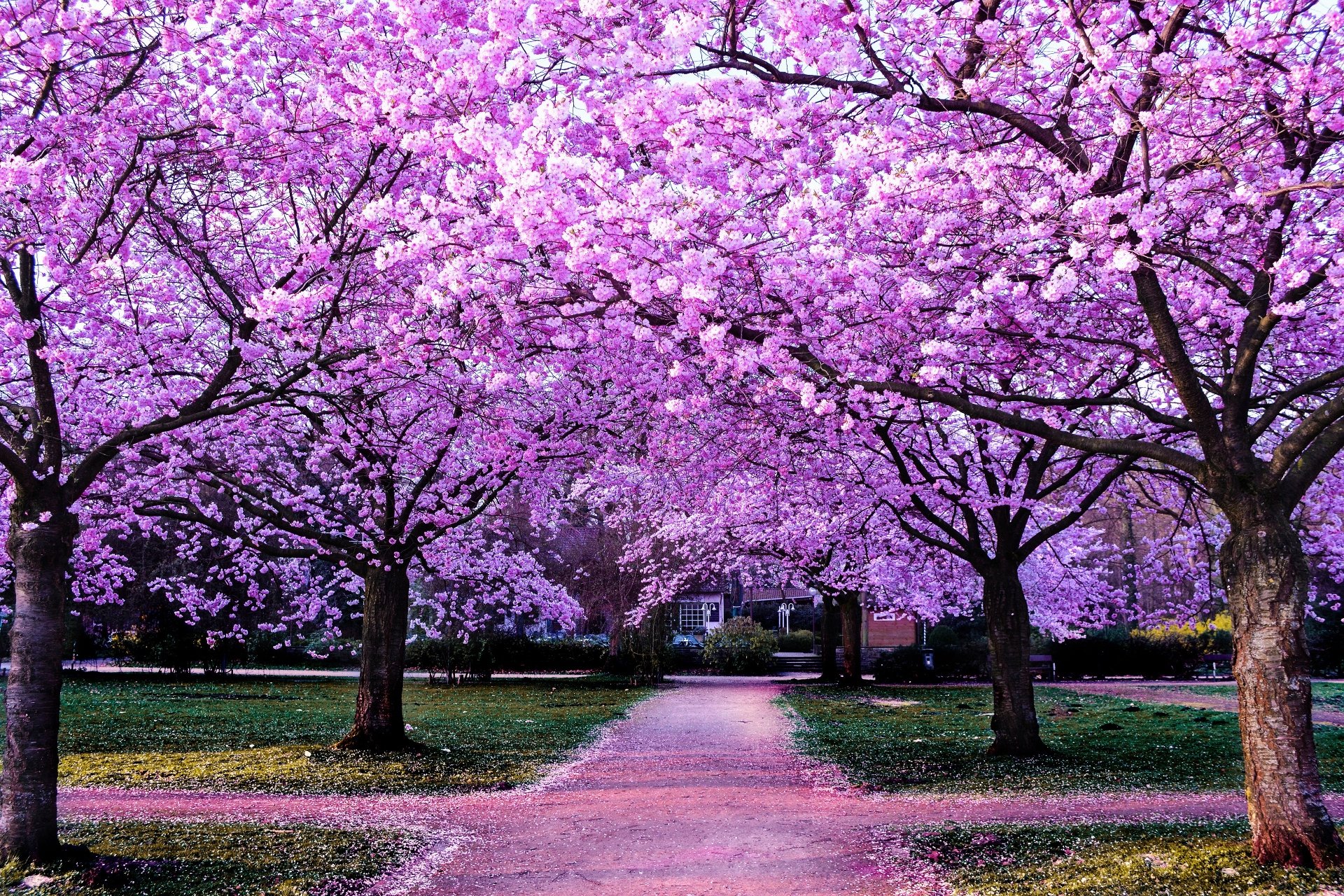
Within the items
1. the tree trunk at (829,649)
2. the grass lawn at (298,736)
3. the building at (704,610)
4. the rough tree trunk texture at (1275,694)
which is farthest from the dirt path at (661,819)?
the building at (704,610)

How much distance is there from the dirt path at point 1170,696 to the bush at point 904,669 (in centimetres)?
371

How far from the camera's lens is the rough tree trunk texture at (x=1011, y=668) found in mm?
11641

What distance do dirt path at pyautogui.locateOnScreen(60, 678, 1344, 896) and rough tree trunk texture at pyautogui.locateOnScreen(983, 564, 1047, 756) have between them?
92.3 inches

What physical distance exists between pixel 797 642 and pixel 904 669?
1276cm

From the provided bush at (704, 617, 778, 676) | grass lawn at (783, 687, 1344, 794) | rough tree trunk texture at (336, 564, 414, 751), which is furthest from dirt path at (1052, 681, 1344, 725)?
rough tree trunk texture at (336, 564, 414, 751)

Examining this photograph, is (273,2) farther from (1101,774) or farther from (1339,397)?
(1101,774)

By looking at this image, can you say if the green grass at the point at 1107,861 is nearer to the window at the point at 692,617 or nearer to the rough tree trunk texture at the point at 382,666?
the rough tree trunk texture at the point at 382,666

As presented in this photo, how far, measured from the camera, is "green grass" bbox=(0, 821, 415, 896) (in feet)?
19.0

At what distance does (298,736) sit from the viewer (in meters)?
13.9

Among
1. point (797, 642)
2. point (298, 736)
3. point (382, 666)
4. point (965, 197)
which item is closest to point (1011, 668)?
point (965, 197)

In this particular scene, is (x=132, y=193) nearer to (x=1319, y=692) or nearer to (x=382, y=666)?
(x=382, y=666)

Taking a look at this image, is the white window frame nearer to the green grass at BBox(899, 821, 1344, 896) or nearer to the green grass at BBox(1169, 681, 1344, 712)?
the green grass at BBox(1169, 681, 1344, 712)

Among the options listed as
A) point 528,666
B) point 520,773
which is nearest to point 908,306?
point 520,773

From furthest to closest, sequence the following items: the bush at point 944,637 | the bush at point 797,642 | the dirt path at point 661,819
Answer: the bush at point 797,642
the bush at point 944,637
the dirt path at point 661,819
